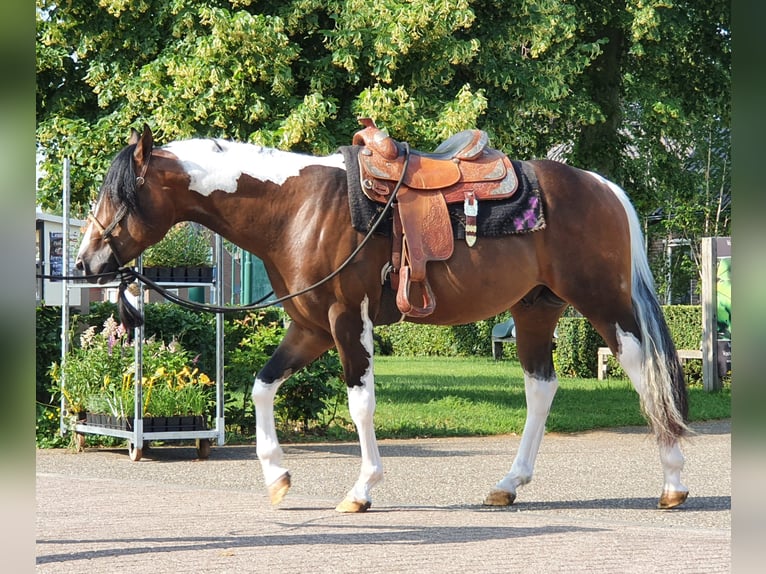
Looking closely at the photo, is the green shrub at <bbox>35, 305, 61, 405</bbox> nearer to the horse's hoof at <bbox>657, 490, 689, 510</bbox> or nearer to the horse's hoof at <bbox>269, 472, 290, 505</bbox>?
the horse's hoof at <bbox>269, 472, 290, 505</bbox>

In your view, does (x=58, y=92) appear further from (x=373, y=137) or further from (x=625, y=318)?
(x=625, y=318)

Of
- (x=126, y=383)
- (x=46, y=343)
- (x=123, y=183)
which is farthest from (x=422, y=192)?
(x=46, y=343)

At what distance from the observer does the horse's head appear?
6.19 meters

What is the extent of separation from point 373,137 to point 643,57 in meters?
13.0

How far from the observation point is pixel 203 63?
11.4 m

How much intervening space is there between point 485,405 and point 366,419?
8.24 metres

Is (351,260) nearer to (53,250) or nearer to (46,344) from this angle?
(46,344)

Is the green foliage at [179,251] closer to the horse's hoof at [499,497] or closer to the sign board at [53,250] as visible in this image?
the sign board at [53,250]

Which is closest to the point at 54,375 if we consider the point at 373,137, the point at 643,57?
the point at 373,137

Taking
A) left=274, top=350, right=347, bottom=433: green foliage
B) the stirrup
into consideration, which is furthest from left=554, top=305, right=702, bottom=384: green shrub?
the stirrup

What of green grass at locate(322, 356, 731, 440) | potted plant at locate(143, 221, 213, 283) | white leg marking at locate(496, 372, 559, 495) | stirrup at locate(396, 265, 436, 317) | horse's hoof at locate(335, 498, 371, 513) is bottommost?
green grass at locate(322, 356, 731, 440)

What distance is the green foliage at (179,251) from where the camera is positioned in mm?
9461

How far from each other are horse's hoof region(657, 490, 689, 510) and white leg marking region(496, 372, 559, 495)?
0.93 m

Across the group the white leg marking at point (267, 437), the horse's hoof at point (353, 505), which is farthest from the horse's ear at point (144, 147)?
the horse's hoof at point (353, 505)
